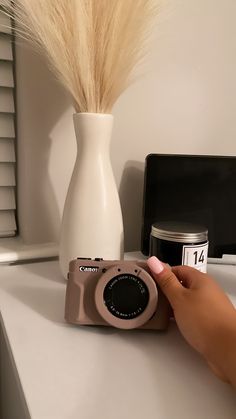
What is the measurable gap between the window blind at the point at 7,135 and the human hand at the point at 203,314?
1.25 feet

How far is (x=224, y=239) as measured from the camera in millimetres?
628

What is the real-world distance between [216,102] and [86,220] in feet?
1.28

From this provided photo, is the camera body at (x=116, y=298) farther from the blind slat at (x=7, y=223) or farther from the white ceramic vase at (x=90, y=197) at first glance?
the blind slat at (x=7, y=223)

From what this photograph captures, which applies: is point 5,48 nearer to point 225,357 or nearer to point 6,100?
point 6,100

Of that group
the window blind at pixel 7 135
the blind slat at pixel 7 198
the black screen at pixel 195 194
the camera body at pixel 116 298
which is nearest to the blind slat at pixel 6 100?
the window blind at pixel 7 135

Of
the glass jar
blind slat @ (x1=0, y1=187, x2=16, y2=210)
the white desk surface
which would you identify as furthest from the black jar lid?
blind slat @ (x1=0, y1=187, x2=16, y2=210)

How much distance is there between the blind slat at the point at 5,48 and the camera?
621 mm

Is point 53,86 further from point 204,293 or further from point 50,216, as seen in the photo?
point 204,293

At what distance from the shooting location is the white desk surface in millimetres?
288

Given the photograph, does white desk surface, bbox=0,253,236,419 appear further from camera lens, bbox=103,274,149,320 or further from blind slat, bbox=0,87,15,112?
blind slat, bbox=0,87,15,112

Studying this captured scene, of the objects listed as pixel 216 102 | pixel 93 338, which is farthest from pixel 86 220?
pixel 216 102

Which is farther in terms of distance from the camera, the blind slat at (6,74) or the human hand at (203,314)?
the blind slat at (6,74)

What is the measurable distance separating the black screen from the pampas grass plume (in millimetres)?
167

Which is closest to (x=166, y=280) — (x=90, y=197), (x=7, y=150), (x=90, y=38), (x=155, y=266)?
(x=155, y=266)
